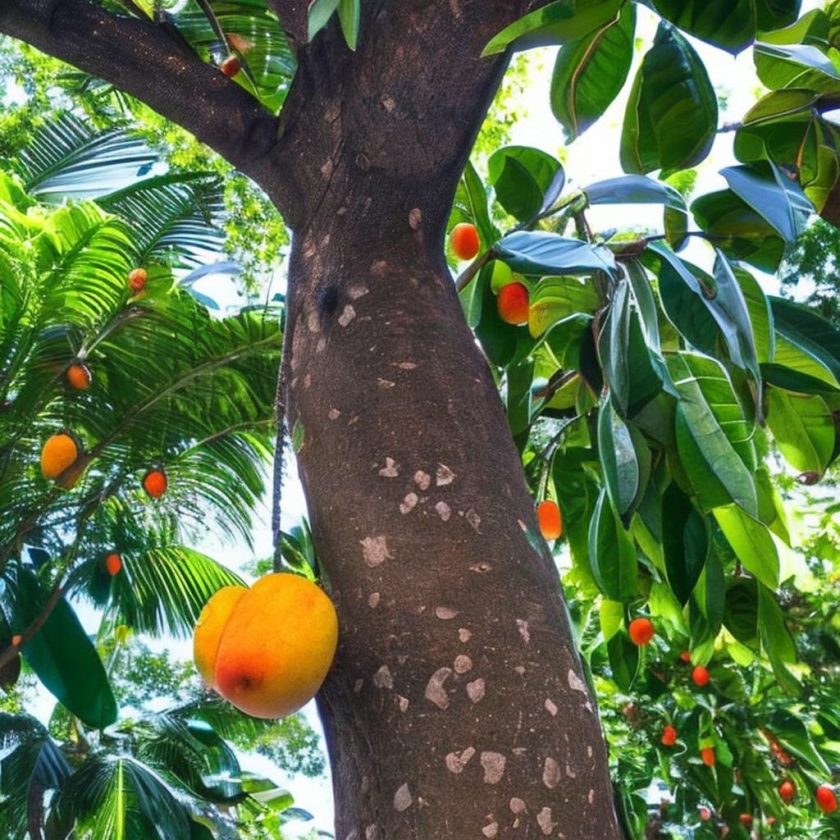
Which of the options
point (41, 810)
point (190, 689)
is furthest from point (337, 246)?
point (190, 689)

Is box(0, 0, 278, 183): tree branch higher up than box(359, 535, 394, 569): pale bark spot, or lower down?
higher up

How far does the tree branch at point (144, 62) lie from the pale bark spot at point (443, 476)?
Answer: 1.48 feet

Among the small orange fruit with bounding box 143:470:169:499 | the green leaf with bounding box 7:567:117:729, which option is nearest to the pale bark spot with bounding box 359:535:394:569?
the small orange fruit with bounding box 143:470:169:499

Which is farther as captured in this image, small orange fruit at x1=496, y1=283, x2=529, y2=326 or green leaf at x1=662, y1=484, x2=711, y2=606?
small orange fruit at x1=496, y1=283, x2=529, y2=326

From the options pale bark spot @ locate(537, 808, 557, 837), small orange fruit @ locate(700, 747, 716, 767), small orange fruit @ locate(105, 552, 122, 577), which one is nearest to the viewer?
pale bark spot @ locate(537, 808, 557, 837)

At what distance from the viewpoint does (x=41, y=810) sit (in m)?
4.09

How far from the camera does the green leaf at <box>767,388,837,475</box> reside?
3.39ft

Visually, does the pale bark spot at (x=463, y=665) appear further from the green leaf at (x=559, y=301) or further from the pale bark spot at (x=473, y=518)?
the green leaf at (x=559, y=301)

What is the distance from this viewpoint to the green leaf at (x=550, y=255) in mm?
802

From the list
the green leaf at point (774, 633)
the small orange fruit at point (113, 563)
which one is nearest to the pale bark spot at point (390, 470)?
the green leaf at point (774, 633)

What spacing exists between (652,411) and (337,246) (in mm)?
326

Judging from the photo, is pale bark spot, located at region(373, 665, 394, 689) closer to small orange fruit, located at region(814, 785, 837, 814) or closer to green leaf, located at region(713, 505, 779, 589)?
green leaf, located at region(713, 505, 779, 589)

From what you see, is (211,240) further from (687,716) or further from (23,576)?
(687,716)

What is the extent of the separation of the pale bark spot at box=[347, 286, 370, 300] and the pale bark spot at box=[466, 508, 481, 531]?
23cm
